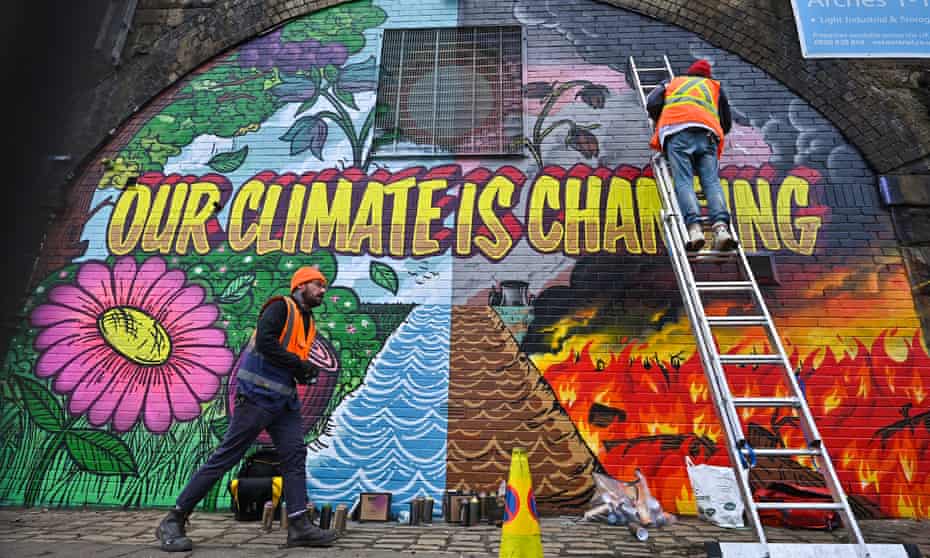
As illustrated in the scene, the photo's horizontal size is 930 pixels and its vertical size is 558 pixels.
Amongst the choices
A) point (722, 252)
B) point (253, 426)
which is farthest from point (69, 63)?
point (722, 252)

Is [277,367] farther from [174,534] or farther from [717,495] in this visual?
[717,495]

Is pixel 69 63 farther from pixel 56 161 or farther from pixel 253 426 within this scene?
pixel 253 426

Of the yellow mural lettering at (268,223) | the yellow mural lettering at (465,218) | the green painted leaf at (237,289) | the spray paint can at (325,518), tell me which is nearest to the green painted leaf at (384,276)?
the yellow mural lettering at (465,218)

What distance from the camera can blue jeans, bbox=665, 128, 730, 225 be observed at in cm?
427

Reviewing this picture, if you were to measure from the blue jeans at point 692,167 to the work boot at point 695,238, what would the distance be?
0.07m

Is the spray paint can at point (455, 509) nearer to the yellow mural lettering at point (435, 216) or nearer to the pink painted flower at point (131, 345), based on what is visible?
the yellow mural lettering at point (435, 216)

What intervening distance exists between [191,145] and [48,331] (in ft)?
8.29

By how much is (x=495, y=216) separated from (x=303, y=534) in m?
3.51

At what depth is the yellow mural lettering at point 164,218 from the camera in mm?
6023

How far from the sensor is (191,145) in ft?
21.1

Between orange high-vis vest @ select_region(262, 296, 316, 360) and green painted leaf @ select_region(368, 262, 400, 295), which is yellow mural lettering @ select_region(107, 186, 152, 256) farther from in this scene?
orange high-vis vest @ select_region(262, 296, 316, 360)

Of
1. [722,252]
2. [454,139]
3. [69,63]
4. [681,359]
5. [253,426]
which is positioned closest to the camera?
[69,63]

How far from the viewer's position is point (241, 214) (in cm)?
607

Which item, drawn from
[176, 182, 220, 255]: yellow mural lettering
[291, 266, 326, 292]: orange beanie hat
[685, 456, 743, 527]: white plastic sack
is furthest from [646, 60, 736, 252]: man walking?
[176, 182, 220, 255]: yellow mural lettering
